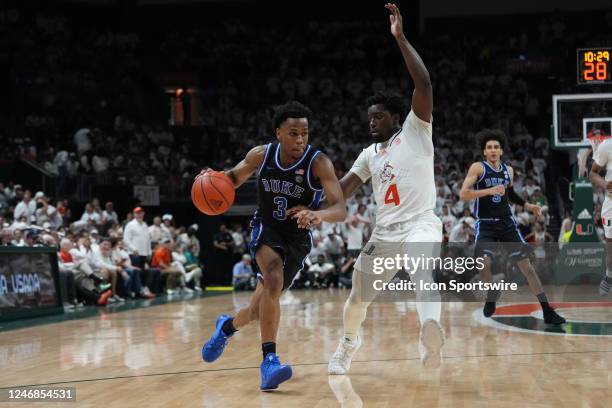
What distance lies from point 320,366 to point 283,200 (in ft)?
4.91

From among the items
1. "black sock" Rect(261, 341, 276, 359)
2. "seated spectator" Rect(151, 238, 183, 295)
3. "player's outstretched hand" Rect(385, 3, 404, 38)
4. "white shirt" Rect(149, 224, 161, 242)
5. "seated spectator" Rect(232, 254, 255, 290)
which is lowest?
"seated spectator" Rect(232, 254, 255, 290)

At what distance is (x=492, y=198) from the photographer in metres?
9.38

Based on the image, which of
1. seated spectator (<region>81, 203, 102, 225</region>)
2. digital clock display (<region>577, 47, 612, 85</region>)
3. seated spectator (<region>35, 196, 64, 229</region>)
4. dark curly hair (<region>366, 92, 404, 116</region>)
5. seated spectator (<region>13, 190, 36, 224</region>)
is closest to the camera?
dark curly hair (<region>366, 92, 404, 116</region>)

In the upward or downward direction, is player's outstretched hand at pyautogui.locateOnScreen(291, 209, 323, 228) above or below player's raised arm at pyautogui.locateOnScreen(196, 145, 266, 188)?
below

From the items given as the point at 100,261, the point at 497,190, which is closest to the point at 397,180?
the point at 497,190

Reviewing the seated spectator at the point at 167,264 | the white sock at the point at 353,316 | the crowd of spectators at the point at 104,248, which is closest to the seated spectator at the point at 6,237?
the crowd of spectators at the point at 104,248

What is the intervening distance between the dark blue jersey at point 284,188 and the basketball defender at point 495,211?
136 inches

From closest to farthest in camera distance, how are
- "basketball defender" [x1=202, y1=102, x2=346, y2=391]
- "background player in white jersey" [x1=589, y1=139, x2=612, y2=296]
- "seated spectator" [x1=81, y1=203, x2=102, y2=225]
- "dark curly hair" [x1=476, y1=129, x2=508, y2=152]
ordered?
"basketball defender" [x1=202, y1=102, x2=346, y2=391], "background player in white jersey" [x1=589, y1=139, x2=612, y2=296], "dark curly hair" [x1=476, y1=129, x2=508, y2=152], "seated spectator" [x1=81, y1=203, x2=102, y2=225]

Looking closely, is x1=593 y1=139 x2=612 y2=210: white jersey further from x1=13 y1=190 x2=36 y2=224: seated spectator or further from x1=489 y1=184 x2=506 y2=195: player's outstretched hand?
x1=13 y1=190 x2=36 y2=224: seated spectator

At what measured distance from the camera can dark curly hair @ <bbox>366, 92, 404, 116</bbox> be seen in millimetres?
6012

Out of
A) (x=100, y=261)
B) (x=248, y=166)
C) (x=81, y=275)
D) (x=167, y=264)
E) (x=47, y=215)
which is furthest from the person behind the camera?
(x=167, y=264)

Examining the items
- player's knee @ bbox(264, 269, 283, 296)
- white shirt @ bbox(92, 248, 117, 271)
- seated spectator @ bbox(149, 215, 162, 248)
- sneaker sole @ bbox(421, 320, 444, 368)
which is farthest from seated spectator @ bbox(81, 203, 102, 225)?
sneaker sole @ bbox(421, 320, 444, 368)

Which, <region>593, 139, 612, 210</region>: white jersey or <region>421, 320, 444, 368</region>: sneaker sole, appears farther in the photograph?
<region>593, 139, 612, 210</region>: white jersey

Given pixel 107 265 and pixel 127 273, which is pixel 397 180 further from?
pixel 127 273
